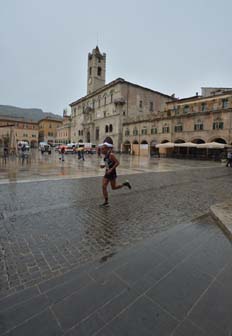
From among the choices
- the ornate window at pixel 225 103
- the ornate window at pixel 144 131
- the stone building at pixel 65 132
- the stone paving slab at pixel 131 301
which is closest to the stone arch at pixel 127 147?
the ornate window at pixel 144 131

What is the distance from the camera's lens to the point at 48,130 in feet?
281

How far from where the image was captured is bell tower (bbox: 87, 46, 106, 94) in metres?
60.7

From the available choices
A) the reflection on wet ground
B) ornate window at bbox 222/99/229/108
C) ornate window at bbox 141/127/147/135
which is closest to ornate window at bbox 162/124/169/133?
ornate window at bbox 141/127/147/135

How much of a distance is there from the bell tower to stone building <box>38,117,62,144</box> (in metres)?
32.1

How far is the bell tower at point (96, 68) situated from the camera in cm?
6067

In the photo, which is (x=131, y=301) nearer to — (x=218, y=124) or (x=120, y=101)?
(x=218, y=124)

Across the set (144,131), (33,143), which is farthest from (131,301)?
(33,143)

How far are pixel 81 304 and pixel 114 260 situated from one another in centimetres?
86

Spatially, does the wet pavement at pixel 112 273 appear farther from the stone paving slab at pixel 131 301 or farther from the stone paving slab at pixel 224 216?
the stone paving slab at pixel 224 216

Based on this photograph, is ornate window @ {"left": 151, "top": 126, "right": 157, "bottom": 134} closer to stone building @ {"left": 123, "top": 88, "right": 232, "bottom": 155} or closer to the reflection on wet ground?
stone building @ {"left": 123, "top": 88, "right": 232, "bottom": 155}

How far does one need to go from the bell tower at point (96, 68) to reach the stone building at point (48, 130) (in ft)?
105

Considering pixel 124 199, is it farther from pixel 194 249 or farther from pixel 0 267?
pixel 0 267

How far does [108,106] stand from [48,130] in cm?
4628

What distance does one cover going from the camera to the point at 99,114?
55000 millimetres
